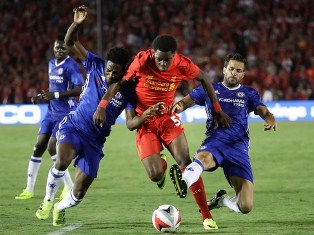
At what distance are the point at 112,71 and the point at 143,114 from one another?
25.1 inches

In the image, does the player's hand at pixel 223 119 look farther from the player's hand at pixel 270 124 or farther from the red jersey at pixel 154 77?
the red jersey at pixel 154 77

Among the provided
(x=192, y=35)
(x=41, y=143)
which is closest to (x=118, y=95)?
(x=41, y=143)

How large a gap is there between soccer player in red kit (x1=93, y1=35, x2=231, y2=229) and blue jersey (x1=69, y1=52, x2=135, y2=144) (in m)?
0.18

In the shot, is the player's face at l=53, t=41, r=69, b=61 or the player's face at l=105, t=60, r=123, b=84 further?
the player's face at l=53, t=41, r=69, b=61

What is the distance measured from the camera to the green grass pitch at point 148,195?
9.78 metres

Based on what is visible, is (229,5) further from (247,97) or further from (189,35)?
(247,97)

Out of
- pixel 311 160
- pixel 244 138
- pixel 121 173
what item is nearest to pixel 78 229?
pixel 244 138

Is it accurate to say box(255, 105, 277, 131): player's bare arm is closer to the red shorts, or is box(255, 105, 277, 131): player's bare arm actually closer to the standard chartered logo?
the red shorts

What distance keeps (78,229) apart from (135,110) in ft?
5.39

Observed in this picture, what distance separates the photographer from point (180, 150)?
1003 cm

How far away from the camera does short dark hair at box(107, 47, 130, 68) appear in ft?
31.3

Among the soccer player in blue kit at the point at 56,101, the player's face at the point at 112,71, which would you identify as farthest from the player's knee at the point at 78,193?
the soccer player in blue kit at the point at 56,101

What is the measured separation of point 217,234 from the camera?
9.05m

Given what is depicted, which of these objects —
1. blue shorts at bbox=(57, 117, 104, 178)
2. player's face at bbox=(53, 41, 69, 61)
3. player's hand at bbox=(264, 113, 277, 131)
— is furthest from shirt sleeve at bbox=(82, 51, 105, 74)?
player's face at bbox=(53, 41, 69, 61)
